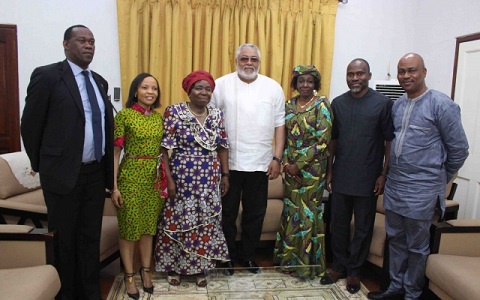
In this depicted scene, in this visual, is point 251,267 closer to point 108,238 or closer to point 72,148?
point 108,238

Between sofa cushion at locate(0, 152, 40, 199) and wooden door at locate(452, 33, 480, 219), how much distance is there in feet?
11.1

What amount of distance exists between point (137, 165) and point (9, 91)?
1.94 meters

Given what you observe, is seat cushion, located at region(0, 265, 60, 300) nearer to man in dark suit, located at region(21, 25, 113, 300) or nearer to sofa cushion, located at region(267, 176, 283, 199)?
man in dark suit, located at region(21, 25, 113, 300)

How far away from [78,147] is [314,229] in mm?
1518

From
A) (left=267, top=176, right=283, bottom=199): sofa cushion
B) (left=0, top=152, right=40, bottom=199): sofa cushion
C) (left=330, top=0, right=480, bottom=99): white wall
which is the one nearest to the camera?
(left=0, top=152, right=40, bottom=199): sofa cushion

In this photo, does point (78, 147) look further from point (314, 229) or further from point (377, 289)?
point (377, 289)

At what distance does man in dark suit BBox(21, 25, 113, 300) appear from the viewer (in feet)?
5.95

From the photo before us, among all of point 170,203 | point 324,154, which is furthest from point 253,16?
point 170,203

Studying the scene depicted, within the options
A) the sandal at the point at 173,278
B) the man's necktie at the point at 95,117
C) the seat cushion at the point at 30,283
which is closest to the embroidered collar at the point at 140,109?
the man's necktie at the point at 95,117

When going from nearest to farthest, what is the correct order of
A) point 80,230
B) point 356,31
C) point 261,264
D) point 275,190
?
point 80,230
point 261,264
point 275,190
point 356,31

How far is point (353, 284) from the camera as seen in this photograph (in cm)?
246

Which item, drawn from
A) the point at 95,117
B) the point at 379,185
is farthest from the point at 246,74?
the point at 379,185

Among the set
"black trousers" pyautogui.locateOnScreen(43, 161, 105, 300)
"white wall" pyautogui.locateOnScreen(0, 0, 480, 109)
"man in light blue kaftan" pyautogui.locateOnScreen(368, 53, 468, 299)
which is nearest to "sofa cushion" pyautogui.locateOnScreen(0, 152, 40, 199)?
"black trousers" pyautogui.locateOnScreen(43, 161, 105, 300)

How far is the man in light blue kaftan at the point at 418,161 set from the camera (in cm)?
204
